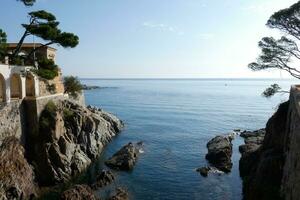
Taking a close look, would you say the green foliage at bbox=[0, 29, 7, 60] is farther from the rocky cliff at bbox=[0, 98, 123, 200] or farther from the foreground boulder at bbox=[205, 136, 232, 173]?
the foreground boulder at bbox=[205, 136, 232, 173]

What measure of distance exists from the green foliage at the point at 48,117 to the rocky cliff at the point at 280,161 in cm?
2031

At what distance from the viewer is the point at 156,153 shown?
50.6 meters

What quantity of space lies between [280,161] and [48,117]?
2322 centimetres

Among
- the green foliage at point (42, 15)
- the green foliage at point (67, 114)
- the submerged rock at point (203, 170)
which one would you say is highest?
the green foliage at point (42, 15)

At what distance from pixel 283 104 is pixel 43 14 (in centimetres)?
2451

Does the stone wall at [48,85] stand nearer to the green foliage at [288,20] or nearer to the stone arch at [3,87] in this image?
the stone arch at [3,87]

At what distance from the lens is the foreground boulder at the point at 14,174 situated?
95.9 feet

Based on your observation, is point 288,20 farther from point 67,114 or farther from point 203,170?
point 67,114

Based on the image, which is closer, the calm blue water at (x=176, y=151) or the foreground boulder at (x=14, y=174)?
the foreground boulder at (x=14, y=174)

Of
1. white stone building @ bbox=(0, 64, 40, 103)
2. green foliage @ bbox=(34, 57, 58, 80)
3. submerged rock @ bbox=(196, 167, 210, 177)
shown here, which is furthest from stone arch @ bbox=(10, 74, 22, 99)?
submerged rock @ bbox=(196, 167, 210, 177)

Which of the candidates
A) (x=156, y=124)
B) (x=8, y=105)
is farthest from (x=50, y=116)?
(x=156, y=124)

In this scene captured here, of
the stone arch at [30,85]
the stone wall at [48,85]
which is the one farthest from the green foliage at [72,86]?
the stone arch at [30,85]

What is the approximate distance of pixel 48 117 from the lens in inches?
1521

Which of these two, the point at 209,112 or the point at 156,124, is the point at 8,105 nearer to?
the point at 156,124
